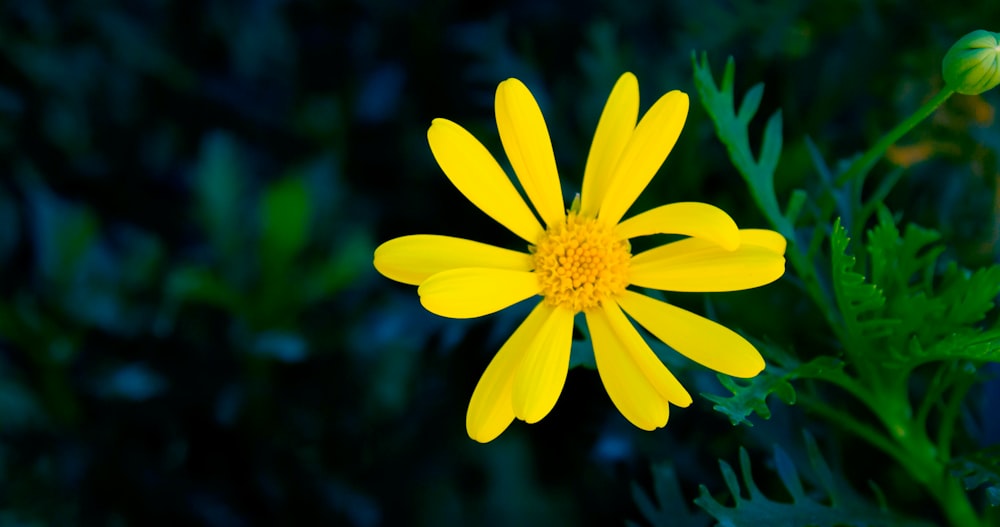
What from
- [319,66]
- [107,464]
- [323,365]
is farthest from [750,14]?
[107,464]

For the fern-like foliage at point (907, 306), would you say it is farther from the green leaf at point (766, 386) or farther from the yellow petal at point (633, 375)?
the yellow petal at point (633, 375)

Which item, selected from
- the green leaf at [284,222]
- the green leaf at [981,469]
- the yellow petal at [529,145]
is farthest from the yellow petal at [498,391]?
the green leaf at [284,222]

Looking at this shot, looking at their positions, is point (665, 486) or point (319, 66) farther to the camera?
point (319, 66)

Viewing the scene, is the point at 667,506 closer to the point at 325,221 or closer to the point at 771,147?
the point at 771,147

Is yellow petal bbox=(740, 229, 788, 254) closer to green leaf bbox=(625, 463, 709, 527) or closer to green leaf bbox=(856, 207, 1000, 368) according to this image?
green leaf bbox=(856, 207, 1000, 368)

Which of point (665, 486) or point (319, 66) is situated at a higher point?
point (319, 66)

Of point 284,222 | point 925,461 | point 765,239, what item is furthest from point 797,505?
point 284,222

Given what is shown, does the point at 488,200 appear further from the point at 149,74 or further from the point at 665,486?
the point at 149,74

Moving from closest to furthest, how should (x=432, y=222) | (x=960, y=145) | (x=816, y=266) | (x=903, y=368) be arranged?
(x=903, y=368), (x=816, y=266), (x=960, y=145), (x=432, y=222)
